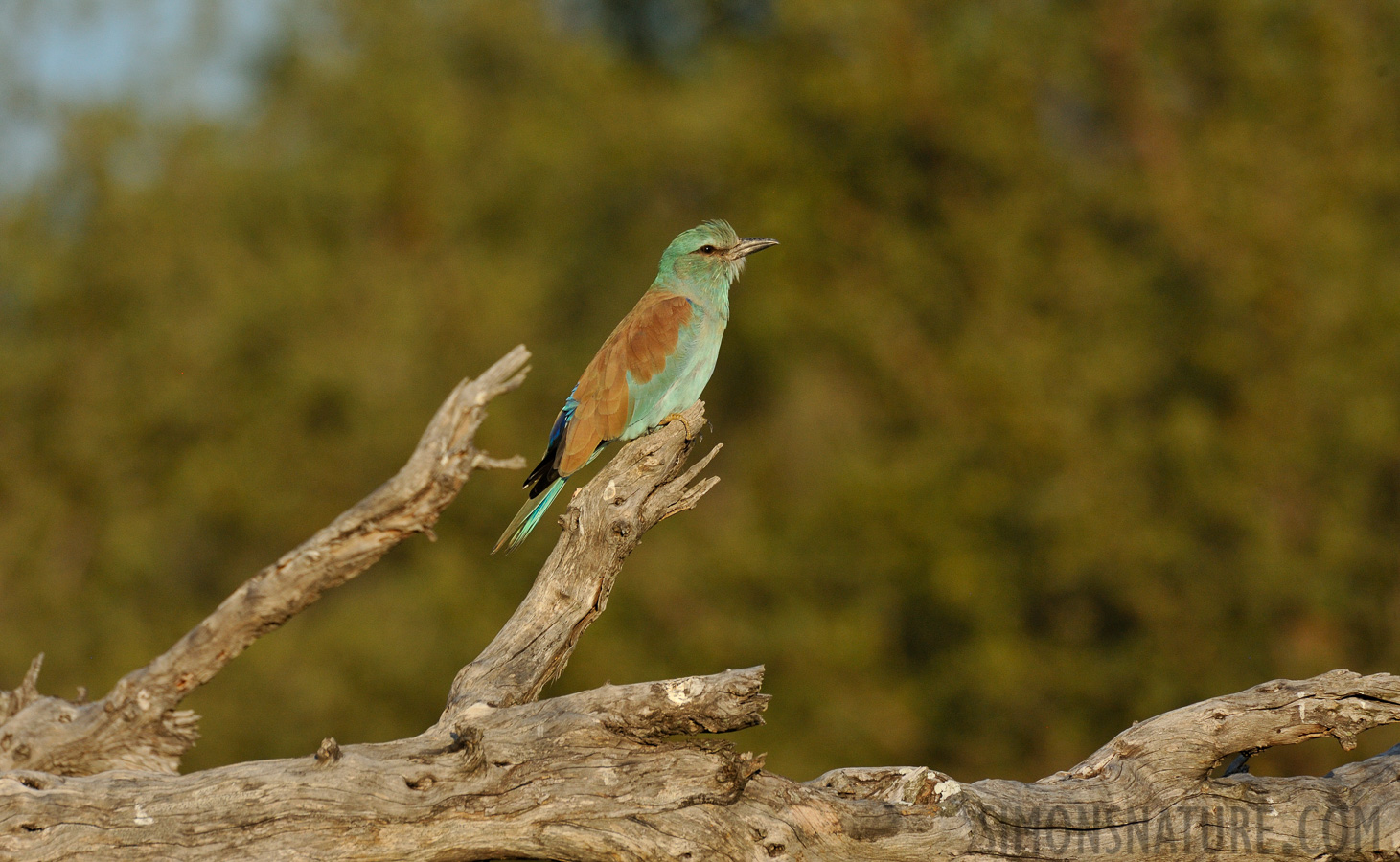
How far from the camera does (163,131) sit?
795 inches

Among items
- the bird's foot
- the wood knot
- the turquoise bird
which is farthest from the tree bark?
the turquoise bird

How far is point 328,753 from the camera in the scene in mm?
4188

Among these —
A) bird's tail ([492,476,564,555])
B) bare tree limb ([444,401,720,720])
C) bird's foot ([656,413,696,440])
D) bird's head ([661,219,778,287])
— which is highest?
bird's head ([661,219,778,287])

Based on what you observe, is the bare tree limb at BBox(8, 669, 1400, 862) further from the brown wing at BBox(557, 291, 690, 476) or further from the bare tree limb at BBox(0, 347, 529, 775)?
the brown wing at BBox(557, 291, 690, 476)

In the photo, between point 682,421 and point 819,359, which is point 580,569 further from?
point 819,359

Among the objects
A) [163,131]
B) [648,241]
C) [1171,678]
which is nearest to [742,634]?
[1171,678]

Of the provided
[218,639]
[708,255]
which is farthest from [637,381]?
[218,639]

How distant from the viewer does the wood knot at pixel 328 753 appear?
13.6ft

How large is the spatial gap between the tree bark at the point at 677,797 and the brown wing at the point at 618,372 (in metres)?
1.79

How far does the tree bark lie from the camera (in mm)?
4109

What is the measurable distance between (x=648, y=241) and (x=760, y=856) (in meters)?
17.5

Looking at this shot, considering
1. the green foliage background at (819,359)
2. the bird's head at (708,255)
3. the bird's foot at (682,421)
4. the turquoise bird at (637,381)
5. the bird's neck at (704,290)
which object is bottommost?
the bird's foot at (682,421)


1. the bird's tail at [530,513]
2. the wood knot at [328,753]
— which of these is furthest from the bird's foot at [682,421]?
the wood knot at [328,753]

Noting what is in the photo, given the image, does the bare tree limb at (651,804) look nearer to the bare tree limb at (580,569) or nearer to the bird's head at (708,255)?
the bare tree limb at (580,569)
